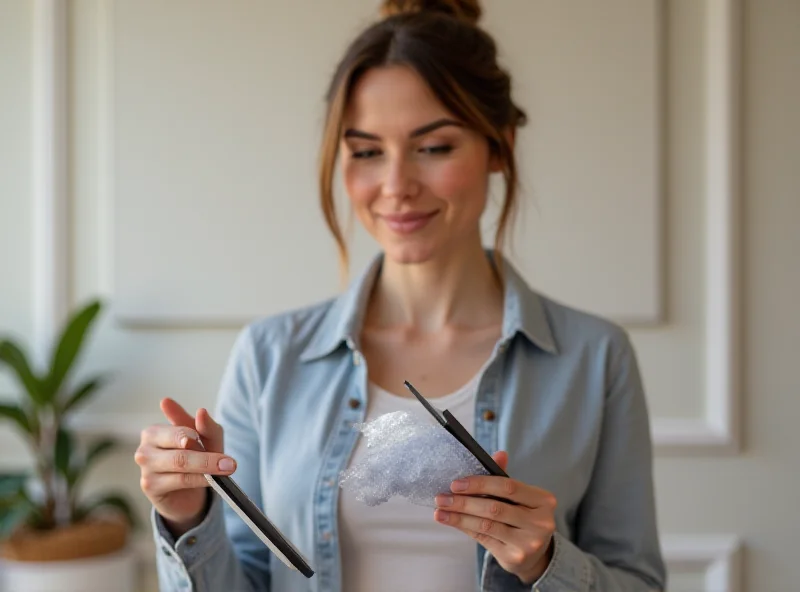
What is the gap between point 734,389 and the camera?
254 centimetres

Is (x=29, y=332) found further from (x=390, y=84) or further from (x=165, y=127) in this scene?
(x=390, y=84)

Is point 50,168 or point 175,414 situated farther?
point 50,168

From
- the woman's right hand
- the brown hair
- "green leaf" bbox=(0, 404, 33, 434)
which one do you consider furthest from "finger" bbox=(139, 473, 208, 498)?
"green leaf" bbox=(0, 404, 33, 434)

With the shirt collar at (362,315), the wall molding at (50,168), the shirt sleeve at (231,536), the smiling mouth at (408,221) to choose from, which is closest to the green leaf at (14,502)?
the wall molding at (50,168)

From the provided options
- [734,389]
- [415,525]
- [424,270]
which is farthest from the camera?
[734,389]

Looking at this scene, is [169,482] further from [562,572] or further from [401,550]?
[562,572]

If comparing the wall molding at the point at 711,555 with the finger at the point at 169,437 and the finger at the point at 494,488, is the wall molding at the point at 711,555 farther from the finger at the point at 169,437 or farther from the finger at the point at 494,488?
the finger at the point at 169,437

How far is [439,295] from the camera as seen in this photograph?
1.38 metres

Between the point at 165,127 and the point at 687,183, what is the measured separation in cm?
144

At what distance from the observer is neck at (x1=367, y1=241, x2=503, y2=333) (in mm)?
1372

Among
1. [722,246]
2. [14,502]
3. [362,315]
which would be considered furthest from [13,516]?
[722,246]

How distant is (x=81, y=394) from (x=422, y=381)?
5.01 feet

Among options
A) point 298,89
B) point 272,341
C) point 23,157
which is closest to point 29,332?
point 23,157

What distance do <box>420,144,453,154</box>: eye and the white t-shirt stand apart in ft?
1.15
